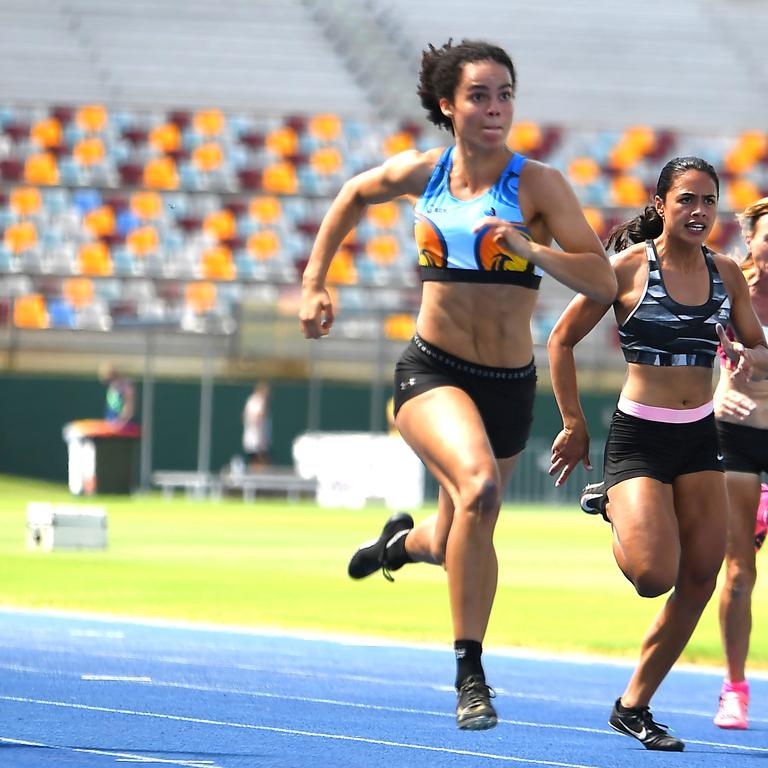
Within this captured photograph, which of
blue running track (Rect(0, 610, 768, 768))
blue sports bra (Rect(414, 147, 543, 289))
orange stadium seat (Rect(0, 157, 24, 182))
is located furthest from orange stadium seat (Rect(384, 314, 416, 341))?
blue sports bra (Rect(414, 147, 543, 289))

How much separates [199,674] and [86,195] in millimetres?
25841

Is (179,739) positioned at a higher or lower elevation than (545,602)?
higher

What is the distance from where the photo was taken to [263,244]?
34062mm

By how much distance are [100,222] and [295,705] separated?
86.2 ft

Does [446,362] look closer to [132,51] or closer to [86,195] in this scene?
[86,195]

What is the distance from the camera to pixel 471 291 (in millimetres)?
6438

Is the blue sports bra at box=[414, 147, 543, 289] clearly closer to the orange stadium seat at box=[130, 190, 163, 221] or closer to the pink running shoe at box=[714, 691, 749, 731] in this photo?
the pink running shoe at box=[714, 691, 749, 731]

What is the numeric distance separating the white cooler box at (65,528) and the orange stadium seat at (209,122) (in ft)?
62.3

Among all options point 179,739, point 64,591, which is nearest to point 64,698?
point 179,739

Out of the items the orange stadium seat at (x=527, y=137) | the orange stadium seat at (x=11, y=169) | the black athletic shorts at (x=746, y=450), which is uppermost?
the orange stadium seat at (x=527, y=137)

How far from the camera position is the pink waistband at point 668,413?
6.76 m

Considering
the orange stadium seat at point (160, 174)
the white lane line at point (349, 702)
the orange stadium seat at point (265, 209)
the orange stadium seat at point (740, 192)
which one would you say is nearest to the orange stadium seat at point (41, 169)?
the orange stadium seat at point (160, 174)

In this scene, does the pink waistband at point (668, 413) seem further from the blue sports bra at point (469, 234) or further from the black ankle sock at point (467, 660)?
the black ankle sock at point (467, 660)

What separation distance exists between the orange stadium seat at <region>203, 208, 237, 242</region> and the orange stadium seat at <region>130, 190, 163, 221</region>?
0.94 meters
